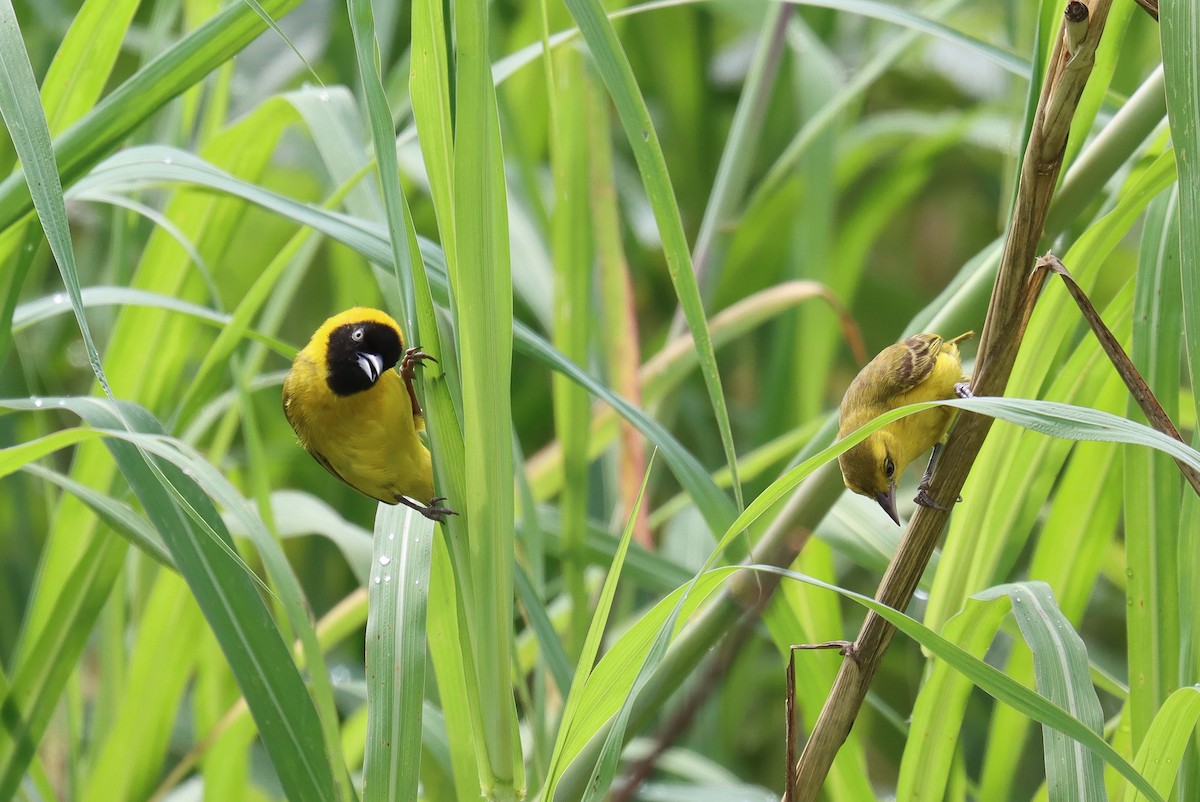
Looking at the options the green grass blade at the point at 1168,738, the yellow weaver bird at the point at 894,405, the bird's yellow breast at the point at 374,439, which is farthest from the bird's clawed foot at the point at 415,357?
the green grass blade at the point at 1168,738

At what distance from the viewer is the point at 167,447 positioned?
0.90 meters

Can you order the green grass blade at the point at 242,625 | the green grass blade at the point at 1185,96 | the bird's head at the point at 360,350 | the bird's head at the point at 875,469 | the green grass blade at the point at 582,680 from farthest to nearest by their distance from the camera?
the bird's head at the point at 360,350
the bird's head at the point at 875,469
the green grass blade at the point at 242,625
the green grass blade at the point at 582,680
the green grass blade at the point at 1185,96

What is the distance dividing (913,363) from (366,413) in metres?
0.65

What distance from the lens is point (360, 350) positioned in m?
1.24

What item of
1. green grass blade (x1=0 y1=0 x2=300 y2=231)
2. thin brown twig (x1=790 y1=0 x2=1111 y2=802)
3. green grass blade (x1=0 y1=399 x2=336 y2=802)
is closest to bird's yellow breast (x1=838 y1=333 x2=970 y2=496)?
thin brown twig (x1=790 y1=0 x2=1111 y2=802)

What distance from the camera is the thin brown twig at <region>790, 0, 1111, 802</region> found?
71 centimetres

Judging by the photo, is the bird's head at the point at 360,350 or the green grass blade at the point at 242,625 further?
the bird's head at the point at 360,350

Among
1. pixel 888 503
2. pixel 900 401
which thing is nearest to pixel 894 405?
pixel 900 401

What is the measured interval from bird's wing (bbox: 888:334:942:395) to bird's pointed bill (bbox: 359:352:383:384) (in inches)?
23.1

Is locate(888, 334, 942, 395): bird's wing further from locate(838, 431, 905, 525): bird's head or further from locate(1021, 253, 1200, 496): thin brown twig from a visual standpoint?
locate(1021, 253, 1200, 496): thin brown twig

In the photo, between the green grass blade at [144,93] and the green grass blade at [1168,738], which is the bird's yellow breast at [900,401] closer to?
the green grass blade at [1168,738]

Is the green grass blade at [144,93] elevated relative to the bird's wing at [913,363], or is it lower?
elevated

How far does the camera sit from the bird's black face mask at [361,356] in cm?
122

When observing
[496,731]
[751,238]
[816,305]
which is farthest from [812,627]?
[751,238]
